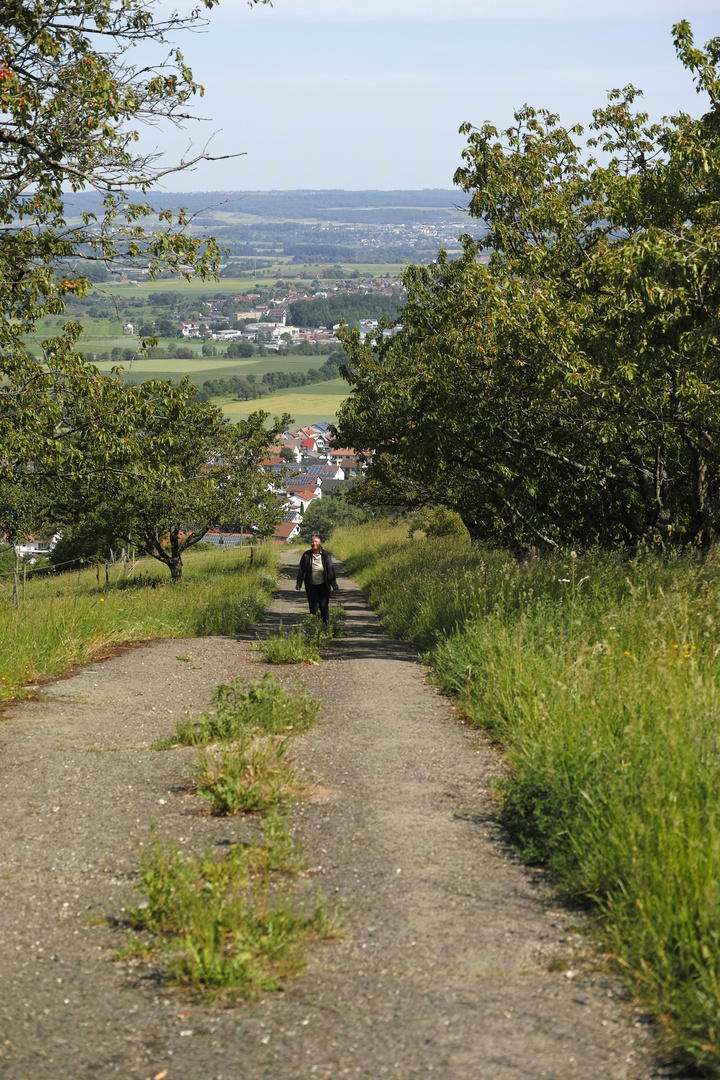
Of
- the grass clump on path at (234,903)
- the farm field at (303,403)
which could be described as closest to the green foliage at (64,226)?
the grass clump on path at (234,903)

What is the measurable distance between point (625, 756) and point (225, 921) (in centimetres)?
223

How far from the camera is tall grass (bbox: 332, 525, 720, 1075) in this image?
131 inches

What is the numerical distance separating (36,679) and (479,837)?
19.5 feet

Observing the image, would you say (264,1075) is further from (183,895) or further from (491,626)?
(491,626)

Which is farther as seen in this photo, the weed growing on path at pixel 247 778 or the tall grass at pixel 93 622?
the tall grass at pixel 93 622

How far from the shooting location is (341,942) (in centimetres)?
382

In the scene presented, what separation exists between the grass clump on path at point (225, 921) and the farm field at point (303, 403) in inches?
3809

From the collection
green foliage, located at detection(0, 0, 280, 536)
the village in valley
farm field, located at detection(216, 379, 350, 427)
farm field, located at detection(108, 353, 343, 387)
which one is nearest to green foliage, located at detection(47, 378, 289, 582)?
green foliage, located at detection(0, 0, 280, 536)

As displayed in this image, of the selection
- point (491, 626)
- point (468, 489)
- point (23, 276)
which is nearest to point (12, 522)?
point (468, 489)

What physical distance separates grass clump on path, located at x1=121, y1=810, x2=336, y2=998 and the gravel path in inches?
3.4

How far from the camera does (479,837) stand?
4.93m

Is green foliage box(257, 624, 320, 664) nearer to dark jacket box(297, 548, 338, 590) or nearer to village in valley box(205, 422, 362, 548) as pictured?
dark jacket box(297, 548, 338, 590)

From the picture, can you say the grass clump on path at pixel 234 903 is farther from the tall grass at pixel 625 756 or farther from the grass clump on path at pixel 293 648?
the grass clump on path at pixel 293 648

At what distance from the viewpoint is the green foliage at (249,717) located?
6688 millimetres
